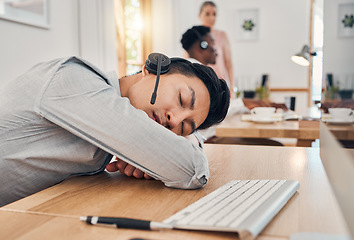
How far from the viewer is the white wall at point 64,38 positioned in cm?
228

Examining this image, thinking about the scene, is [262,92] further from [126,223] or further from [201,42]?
[126,223]

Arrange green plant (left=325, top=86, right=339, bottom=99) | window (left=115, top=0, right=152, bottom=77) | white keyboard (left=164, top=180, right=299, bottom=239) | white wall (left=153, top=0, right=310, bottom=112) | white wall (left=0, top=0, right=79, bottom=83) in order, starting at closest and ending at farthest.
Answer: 1. white keyboard (left=164, top=180, right=299, bottom=239)
2. green plant (left=325, top=86, right=339, bottom=99)
3. white wall (left=0, top=0, right=79, bottom=83)
4. window (left=115, top=0, right=152, bottom=77)
5. white wall (left=153, top=0, right=310, bottom=112)

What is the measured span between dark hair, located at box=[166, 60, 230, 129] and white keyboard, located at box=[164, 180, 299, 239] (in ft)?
1.25

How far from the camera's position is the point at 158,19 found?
4934mm

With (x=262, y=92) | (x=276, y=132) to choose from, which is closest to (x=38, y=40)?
(x=276, y=132)

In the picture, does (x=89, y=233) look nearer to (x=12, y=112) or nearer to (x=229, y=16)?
(x=12, y=112)

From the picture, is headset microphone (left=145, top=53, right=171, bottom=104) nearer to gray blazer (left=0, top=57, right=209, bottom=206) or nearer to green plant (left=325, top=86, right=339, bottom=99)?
gray blazer (left=0, top=57, right=209, bottom=206)

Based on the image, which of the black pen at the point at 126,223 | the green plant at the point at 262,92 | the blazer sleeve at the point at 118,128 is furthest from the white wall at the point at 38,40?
the green plant at the point at 262,92

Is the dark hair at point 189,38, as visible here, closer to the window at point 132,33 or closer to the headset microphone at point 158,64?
the window at point 132,33

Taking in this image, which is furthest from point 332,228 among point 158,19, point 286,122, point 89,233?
point 158,19

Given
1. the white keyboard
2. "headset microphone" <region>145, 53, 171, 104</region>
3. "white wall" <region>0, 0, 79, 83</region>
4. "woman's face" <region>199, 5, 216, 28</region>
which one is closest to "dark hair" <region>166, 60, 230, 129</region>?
"headset microphone" <region>145, 53, 171, 104</region>

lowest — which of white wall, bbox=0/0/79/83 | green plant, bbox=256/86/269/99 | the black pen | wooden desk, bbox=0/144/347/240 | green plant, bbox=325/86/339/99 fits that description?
green plant, bbox=256/86/269/99

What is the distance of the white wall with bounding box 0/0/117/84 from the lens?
7.49 feet

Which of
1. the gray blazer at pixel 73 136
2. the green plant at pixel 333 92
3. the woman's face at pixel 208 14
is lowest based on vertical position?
the gray blazer at pixel 73 136
